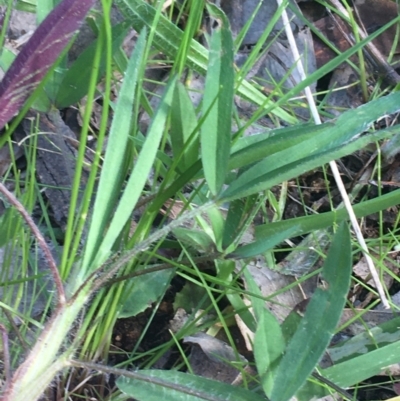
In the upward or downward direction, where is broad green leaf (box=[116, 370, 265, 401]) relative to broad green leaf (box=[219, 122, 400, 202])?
downward

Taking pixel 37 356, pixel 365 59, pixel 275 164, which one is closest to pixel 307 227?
pixel 275 164

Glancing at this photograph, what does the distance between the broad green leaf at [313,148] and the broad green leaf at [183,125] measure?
84 millimetres

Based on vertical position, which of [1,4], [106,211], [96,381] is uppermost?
[1,4]

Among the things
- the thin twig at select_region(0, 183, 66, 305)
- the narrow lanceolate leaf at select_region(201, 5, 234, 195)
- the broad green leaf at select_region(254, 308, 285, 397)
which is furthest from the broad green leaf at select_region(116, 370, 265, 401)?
the narrow lanceolate leaf at select_region(201, 5, 234, 195)

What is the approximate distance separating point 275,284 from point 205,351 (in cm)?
16

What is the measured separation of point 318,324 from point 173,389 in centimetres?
18

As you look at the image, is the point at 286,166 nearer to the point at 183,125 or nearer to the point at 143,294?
the point at 183,125

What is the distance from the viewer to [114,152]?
57 cm

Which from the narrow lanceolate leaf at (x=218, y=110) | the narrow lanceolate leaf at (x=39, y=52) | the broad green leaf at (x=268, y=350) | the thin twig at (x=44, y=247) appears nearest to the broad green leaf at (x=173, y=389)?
the broad green leaf at (x=268, y=350)

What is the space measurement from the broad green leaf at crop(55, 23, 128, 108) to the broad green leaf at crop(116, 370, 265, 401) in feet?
1.28

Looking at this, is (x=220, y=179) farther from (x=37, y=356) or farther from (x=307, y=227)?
(x=37, y=356)

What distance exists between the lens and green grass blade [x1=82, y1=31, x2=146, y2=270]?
0.57 meters

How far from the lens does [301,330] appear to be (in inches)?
21.9

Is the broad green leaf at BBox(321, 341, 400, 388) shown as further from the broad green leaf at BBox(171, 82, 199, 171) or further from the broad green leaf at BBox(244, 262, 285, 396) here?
the broad green leaf at BBox(171, 82, 199, 171)
